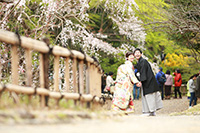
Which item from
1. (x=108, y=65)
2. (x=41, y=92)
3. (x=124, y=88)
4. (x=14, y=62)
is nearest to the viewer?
(x=41, y=92)

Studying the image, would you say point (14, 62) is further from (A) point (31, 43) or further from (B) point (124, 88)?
(B) point (124, 88)

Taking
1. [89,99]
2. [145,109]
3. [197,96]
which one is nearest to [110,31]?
[197,96]

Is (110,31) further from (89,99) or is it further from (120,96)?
(89,99)

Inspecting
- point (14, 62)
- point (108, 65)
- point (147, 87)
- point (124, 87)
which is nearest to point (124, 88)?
point (124, 87)

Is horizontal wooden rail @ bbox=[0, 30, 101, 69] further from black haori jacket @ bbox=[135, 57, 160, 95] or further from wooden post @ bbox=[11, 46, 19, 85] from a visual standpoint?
black haori jacket @ bbox=[135, 57, 160, 95]

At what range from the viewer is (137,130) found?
13.1ft

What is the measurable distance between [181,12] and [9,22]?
6447 mm

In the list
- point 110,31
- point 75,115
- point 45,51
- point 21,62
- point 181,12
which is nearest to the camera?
point 75,115

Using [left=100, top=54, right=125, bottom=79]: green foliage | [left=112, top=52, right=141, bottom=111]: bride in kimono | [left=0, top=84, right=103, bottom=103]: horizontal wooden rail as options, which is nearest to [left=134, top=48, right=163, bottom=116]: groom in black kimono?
[left=112, top=52, right=141, bottom=111]: bride in kimono

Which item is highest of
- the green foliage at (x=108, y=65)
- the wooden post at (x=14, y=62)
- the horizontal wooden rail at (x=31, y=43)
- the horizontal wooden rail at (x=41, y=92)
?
the green foliage at (x=108, y=65)

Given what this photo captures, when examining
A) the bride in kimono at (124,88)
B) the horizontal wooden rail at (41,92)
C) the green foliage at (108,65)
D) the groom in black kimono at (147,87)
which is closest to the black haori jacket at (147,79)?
the groom in black kimono at (147,87)

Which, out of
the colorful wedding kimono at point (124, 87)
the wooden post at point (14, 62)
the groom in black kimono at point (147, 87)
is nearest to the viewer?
the wooden post at point (14, 62)

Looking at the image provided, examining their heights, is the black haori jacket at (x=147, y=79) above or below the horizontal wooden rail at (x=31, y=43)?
below

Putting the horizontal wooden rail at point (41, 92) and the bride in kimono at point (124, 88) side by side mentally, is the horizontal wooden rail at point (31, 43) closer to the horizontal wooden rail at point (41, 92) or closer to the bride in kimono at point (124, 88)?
the horizontal wooden rail at point (41, 92)
